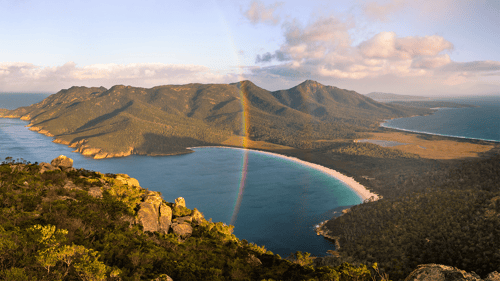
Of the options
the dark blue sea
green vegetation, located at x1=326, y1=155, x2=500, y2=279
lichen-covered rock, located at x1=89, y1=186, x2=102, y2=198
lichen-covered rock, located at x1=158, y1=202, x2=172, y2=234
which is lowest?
the dark blue sea

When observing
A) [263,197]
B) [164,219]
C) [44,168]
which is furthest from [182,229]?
[263,197]

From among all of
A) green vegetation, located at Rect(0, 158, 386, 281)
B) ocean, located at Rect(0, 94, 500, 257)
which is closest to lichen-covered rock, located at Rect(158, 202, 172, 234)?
green vegetation, located at Rect(0, 158, 386, 281)

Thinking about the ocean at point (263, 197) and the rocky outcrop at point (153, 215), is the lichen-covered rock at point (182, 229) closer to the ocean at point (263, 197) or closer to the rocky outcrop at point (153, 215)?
the rocky outcrop at point (153, 215)

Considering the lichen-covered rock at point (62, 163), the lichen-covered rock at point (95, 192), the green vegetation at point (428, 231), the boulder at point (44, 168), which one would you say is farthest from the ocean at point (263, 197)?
the boulder at point (44, 168)

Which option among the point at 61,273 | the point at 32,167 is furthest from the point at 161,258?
the point at 32,167

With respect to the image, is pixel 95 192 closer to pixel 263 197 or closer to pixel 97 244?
pixel 97 244

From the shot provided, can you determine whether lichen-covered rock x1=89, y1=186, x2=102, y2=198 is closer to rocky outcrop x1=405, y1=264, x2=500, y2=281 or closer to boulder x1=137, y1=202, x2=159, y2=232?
boulder x1=137, y1=202, x2=159, y2=232

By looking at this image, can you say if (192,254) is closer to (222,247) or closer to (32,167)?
(222,247)
